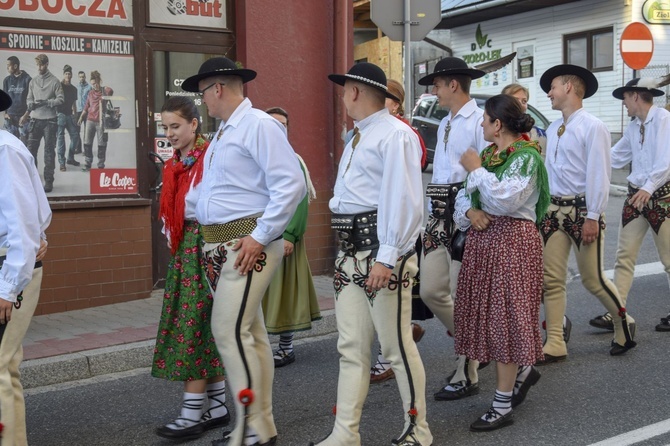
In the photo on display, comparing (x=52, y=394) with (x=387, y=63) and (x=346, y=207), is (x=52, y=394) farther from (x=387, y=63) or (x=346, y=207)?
(x=387, y=63)

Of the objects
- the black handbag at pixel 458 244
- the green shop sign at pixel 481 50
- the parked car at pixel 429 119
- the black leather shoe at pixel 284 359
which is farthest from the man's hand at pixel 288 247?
the green shop sign at pixel 481 50

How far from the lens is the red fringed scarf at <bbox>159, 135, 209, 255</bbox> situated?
16.9 feet

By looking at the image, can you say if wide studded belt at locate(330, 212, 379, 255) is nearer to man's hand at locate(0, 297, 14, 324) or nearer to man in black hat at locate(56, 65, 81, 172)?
man's hand at locate(0, 297, 14, 324)

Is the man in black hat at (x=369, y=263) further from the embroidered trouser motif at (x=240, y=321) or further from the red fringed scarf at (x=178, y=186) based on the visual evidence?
the red fringed scarf at (x=178, y=186)

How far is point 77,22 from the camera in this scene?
8297 millimetres

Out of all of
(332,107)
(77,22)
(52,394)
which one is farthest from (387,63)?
(52,394)

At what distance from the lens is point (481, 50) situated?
93.9ft

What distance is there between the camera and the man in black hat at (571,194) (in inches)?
255

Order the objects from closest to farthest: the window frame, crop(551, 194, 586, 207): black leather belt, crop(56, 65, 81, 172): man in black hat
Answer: crop(551, 194, 586, 207): black leather belt → crop(56, 65, 81, 172): man in black hat → the window frame

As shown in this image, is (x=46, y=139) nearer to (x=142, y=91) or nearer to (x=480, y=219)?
(x=142, y=91)

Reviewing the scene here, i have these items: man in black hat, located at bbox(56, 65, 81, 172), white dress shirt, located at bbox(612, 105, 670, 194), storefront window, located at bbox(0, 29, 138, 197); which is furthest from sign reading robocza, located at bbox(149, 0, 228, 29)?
white dress shirt, located at bbox(612, 105, 670, 194)

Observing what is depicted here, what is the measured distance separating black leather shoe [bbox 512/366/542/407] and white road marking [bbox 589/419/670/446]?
2.24 feet

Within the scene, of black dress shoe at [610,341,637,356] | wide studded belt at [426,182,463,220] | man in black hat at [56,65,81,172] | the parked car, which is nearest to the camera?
wide studded belt at [426,182,463,220]

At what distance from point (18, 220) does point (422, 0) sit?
5767 mm
